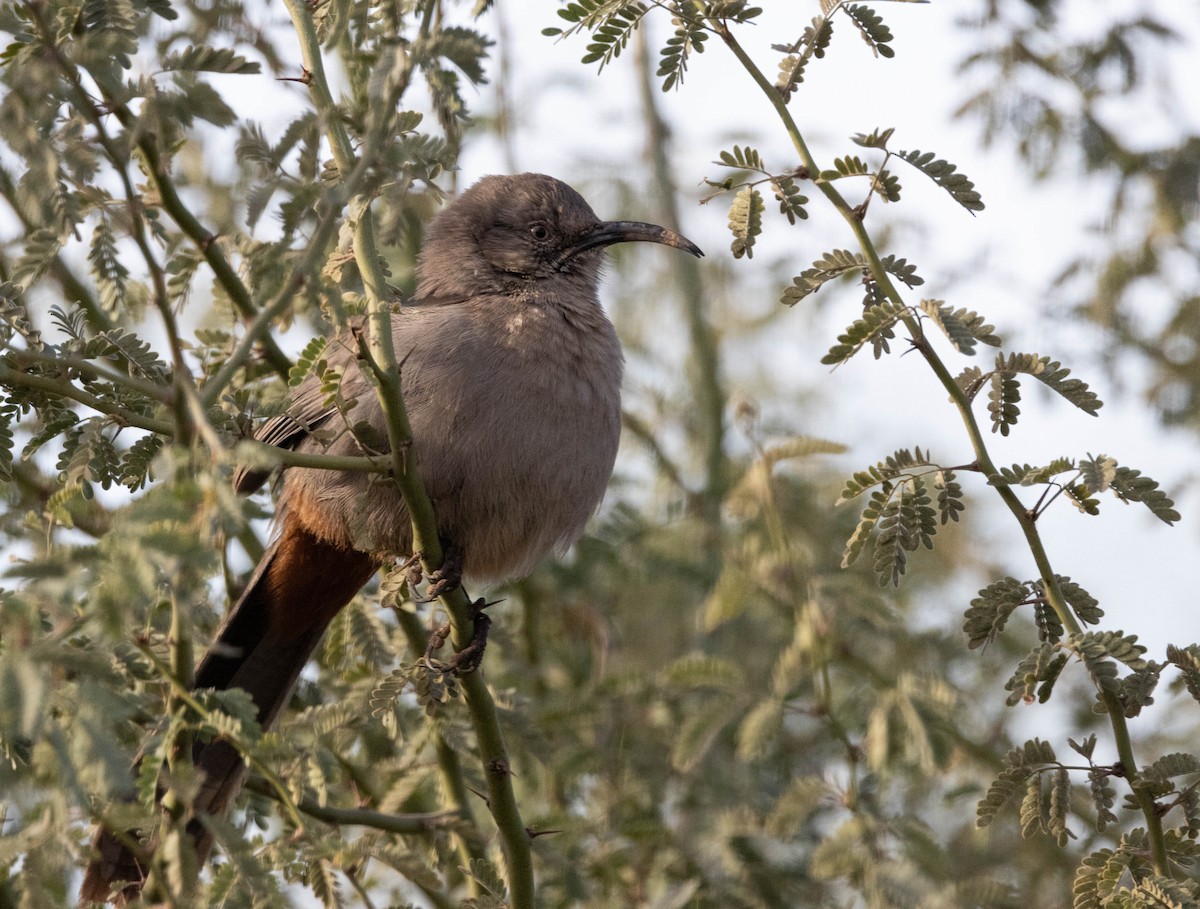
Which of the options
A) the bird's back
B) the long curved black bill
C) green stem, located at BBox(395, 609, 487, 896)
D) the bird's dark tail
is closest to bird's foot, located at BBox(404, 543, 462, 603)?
the bird's back

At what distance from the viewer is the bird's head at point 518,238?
520cm

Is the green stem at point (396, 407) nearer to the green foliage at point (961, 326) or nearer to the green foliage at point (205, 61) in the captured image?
the green foliage at point (205, 61)

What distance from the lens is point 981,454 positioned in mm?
3062

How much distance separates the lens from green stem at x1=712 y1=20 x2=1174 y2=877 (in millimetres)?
2947

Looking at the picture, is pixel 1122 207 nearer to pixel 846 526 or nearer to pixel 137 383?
pixel 846 526

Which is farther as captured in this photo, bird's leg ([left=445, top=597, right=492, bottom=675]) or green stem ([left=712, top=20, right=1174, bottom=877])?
bird's leg ([left=445, top=597, right=492, bottom=675])

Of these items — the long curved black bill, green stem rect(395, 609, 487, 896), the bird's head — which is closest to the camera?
green stem rect(395, 609, 487, 896)

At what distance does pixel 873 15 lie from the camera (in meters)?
3.29

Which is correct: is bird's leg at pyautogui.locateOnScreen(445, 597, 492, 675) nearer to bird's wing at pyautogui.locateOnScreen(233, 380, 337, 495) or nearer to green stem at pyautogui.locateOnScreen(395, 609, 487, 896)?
green stem at pyautogui.locateOnScreen(395, 609, 487, 896)

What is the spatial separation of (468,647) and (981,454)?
1.61 meters

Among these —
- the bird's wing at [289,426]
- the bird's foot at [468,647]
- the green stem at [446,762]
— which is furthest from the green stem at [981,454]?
the green stem at [446,762]

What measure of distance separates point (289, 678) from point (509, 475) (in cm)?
114

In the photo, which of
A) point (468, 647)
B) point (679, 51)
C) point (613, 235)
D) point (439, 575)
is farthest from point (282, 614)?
point (679, 51)

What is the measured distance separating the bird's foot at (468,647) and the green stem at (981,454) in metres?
1.52
